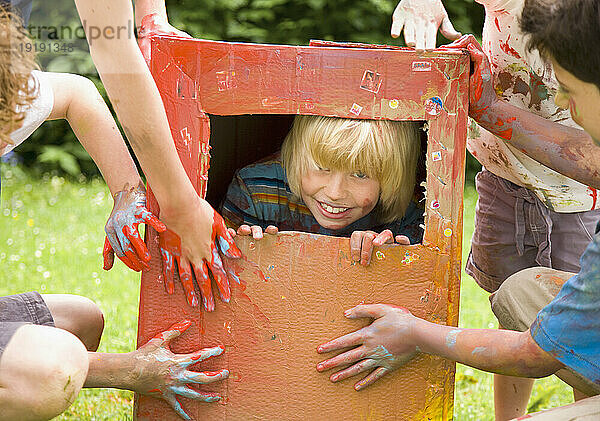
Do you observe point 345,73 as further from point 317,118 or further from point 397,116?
point 317,118

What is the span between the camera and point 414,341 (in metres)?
1.72

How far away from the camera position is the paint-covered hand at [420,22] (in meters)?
1.88

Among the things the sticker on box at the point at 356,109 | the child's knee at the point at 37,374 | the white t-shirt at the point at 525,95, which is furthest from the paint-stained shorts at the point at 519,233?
the child's knee at the point at 37,374

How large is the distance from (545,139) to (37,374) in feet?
4.15

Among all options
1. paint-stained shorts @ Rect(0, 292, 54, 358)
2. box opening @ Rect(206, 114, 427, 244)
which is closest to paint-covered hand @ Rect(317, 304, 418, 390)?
box opening @ Rect(206, 114, 427, 244)

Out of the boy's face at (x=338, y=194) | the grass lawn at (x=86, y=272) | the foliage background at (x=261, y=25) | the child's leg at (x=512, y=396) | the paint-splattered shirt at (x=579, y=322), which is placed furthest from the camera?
the foliage background at (x=261, y=25)

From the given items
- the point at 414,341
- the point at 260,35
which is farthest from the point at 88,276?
the point at 260,35

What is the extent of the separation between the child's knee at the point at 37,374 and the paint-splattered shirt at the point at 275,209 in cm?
63

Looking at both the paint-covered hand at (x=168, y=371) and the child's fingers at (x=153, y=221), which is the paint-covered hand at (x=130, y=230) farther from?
the paint-covered hand at (x=168, y=371)

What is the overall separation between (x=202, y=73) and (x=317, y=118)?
1.35 feet

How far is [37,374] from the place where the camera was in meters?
1.59

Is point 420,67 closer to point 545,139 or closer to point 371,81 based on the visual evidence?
point 371,81

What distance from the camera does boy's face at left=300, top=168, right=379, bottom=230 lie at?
2010mm

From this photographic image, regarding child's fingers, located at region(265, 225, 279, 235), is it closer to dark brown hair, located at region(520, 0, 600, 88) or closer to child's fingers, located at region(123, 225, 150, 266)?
child's fingers, located at region(123, 225, 150, 266)
